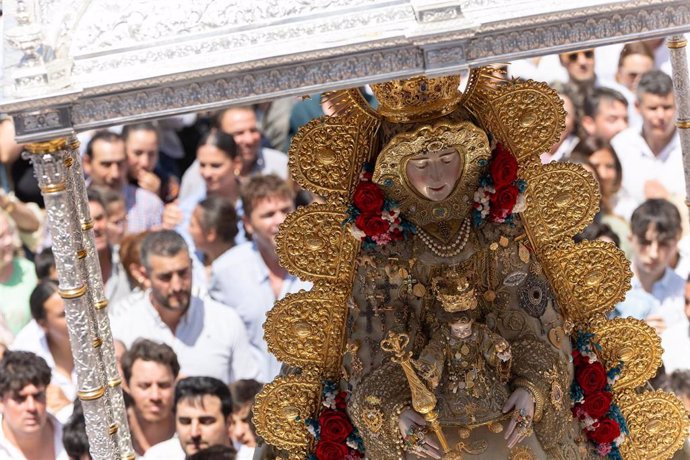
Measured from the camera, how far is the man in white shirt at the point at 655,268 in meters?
8.40

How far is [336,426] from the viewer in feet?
20.6

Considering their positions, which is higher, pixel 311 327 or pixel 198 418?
pixel 311 327

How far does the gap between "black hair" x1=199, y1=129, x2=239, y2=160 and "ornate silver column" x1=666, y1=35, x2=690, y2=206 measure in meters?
2.98

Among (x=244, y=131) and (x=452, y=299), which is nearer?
(x=452, y=299)

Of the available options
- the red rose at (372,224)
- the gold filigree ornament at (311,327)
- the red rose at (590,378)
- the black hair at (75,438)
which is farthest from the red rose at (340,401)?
the black hair at (75,438)

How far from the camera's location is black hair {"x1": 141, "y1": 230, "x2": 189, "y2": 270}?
27.2ft

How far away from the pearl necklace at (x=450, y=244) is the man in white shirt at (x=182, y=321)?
7.92ft

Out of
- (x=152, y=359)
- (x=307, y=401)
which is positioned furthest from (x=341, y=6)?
(x=152, y=359)

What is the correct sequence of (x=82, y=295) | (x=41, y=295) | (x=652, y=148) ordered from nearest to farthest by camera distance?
(x=82, y=295)
(x=41, y=295)
(x=652, y=148)

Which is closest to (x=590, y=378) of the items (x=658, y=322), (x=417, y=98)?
(x=417, y=98)

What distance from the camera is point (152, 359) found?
26.6ft

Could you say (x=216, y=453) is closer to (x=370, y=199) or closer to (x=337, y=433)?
(x=337, y=433)

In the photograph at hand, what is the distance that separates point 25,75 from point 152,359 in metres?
3.22

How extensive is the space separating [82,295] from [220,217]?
309 centimetres
